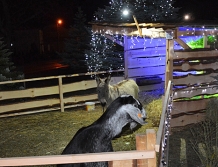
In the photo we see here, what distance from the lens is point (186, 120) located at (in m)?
7.25

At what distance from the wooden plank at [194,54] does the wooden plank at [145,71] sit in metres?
4.58

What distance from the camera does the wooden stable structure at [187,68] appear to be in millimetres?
6730

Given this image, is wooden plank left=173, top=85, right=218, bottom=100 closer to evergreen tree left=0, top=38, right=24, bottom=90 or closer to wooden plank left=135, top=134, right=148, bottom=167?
wooden plank left=135, top=134, right=148, bottom=167

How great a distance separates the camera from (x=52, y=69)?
19.3m

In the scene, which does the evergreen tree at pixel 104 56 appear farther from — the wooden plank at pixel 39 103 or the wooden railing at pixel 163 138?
the wooden railing at pixel 163 138

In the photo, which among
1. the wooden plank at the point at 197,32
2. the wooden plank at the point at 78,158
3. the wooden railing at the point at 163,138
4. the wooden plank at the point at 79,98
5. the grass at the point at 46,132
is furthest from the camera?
the wooden plank at the point at 79,98

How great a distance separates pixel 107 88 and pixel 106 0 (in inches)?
771

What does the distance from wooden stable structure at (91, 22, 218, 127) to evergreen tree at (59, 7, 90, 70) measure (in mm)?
10210

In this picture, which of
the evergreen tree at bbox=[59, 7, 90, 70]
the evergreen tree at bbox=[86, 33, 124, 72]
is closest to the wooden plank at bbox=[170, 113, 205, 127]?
the evergreen tree at bbox=[86, 33, 124, 72]

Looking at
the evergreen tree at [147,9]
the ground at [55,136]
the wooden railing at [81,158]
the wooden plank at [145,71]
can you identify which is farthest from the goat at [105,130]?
the evergreen tree at [147,9]

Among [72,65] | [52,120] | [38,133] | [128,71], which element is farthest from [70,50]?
[38,133]

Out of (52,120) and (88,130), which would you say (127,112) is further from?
(52,120)

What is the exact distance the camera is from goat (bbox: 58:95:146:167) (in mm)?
3094

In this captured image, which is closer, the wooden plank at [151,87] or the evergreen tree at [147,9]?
the wooden plank at [151,87]
